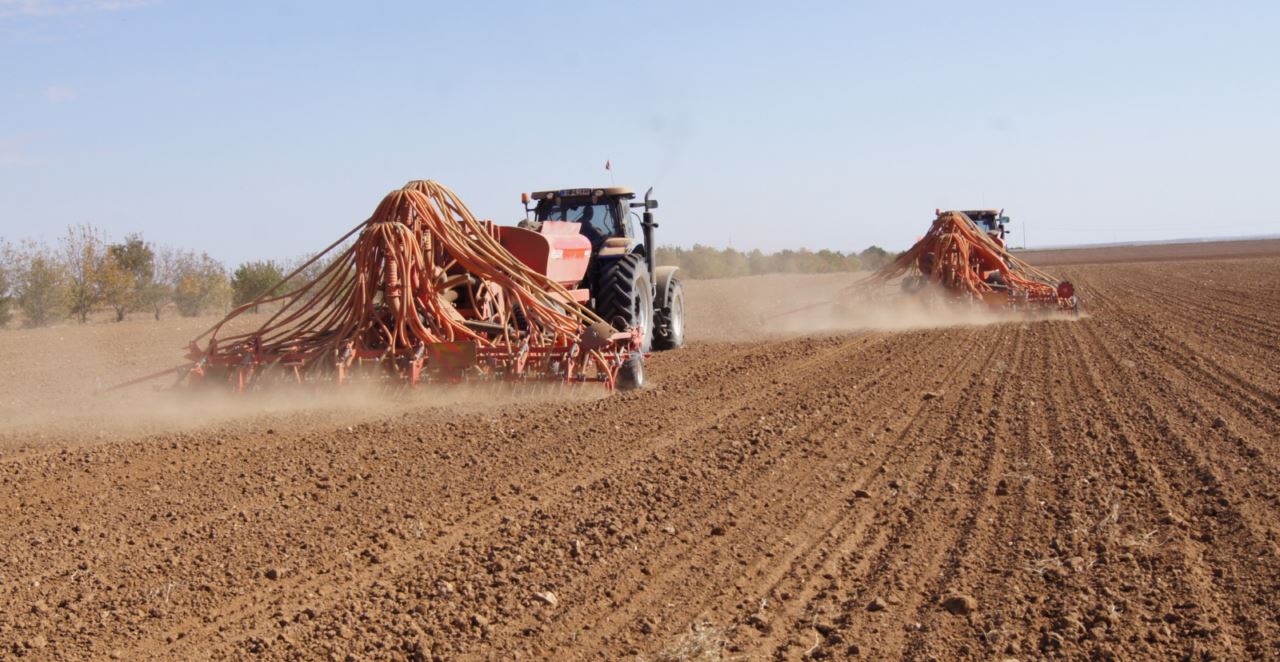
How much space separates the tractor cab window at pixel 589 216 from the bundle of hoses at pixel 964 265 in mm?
7603

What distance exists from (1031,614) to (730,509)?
1763mm

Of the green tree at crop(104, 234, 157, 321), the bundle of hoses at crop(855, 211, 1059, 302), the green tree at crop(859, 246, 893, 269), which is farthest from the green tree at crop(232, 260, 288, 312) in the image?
the green tree at crop(859, 246, 893, 269)

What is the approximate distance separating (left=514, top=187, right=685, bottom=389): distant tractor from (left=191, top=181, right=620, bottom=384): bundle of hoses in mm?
850

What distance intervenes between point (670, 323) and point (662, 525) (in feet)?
27.7

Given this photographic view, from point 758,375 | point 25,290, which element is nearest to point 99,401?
point 758,375

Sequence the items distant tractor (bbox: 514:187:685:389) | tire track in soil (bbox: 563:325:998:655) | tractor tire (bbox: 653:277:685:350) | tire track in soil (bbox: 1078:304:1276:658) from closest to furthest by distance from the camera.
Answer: tire track in soil (bbox: 1078:304:1276:658), tire track in soil (bbox: 563:325:998:655), distant tractor (bbox: 514:187:685:389), tractor tire (bbox: 653:277:685:350)

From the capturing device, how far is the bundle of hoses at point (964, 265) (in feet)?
58.1

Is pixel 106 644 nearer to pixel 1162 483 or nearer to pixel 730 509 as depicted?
pixel 730 509

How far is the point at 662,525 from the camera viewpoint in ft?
16.6

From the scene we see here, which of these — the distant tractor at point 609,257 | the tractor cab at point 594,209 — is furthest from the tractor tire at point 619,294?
the tractor cab at point 594,209

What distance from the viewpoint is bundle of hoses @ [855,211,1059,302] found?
58.1ft

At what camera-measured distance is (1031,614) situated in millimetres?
3848

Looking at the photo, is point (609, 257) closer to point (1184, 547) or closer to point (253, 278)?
point (1184, 547)

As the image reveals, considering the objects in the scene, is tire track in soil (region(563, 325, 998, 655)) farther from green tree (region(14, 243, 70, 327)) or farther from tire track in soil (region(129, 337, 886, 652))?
green tree (region(14, 243, 70, 327))
